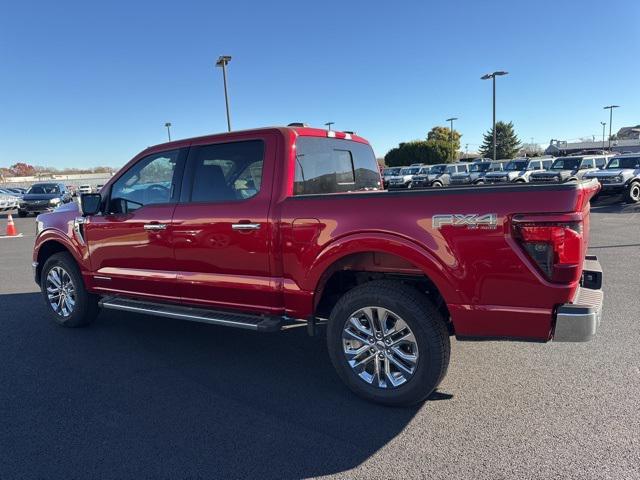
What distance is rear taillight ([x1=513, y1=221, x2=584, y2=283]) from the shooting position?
9.05 feet

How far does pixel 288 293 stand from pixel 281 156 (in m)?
1.08

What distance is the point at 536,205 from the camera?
2.77 m

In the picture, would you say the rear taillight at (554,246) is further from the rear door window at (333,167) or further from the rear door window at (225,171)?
the rear door window at (225,171)

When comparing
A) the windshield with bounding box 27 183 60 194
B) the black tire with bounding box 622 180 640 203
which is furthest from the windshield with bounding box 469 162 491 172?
the windshield with bounding box 27 183 60 194

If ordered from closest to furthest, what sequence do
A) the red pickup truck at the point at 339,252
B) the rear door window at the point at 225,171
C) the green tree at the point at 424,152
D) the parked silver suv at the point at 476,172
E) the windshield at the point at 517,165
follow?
the red pickup truck at the point at 339,252, the rear door window at the point at 225,171, the windshield at the point at 517,165, the parked silver suv at the point at 476,172, the green tree at the point at 424,152

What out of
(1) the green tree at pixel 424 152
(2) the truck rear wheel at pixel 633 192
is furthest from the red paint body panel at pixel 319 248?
(1) the green tree at pixel 424 152

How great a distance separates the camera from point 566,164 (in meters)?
24.2

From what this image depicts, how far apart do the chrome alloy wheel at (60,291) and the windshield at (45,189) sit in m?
20.7

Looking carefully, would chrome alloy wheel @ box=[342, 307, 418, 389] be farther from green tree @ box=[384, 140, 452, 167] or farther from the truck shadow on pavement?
green tree @ box=[384, 140, 452, 167]

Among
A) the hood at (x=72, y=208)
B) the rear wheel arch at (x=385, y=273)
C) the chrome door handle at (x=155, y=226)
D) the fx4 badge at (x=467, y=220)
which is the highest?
the hood at (x=72, y=208)

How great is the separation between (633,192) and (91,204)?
19.3m

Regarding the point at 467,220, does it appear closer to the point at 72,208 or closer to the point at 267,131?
the point at 267,131

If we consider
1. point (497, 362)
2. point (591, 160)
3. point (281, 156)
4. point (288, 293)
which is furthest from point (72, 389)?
point (591, 160)

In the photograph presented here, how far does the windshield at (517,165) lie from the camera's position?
2669 centimetres
